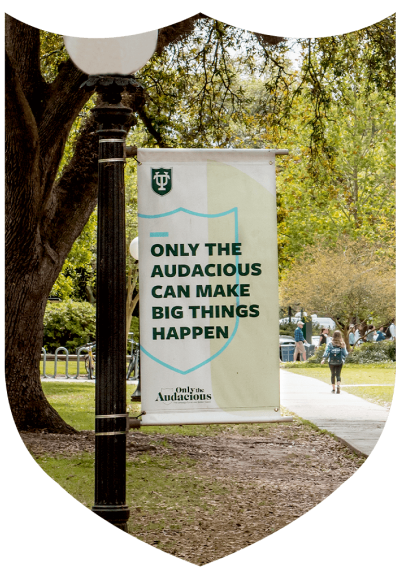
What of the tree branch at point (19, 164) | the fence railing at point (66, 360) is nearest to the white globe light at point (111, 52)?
the tree branch at point (19, 164)

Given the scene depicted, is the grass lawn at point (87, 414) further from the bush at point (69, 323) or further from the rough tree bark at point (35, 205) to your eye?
the bush at point (69, 323)

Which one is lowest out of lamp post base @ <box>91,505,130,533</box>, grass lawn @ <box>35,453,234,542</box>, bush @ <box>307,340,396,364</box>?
grass lawn @ <box>35,453,234,542</box>

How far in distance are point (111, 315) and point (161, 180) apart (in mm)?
941

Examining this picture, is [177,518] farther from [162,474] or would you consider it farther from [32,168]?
[32,168]

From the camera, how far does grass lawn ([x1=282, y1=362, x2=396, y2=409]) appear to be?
15.3 m

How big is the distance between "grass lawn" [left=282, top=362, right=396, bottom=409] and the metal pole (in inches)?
403

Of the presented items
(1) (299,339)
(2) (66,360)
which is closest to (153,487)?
(2) (66,360)

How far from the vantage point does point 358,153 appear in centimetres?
3097

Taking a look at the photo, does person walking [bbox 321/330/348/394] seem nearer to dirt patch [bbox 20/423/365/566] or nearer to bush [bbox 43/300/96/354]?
dirt patch [bbox 20/423/365/566]

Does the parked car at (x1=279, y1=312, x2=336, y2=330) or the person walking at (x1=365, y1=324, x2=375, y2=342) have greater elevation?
the parked car at (x1=279, y1=312, x2=336, y2=330)

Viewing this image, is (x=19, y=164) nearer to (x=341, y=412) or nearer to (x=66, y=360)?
(x=341, y=412)

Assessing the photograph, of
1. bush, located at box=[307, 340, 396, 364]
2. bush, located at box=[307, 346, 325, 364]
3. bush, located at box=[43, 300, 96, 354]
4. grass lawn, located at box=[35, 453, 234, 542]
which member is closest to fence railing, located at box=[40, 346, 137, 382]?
bush, located at box=[43, 300, 96, 354]

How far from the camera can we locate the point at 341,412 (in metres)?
12.7

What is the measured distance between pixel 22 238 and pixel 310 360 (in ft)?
68.1
